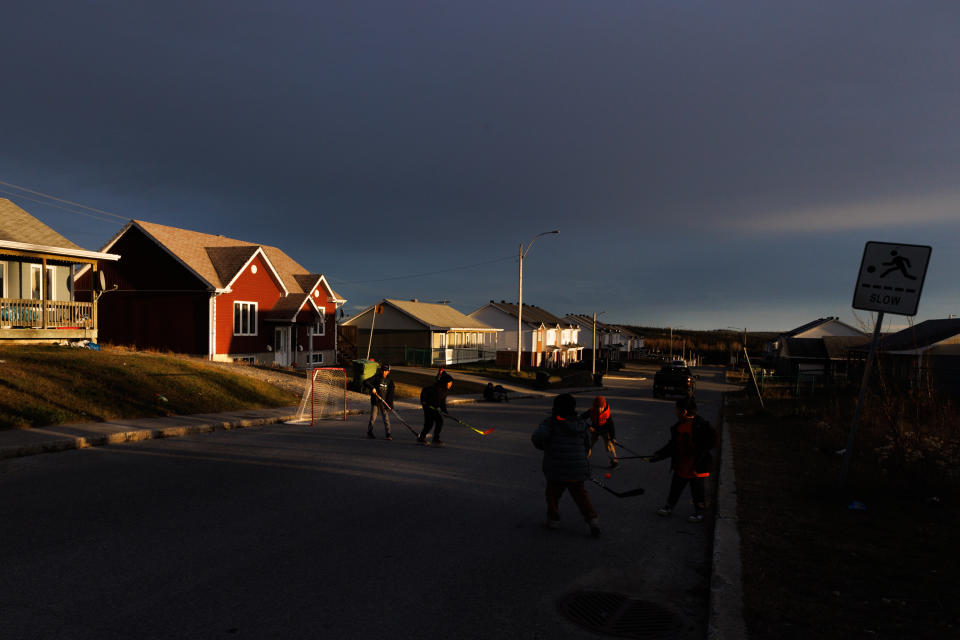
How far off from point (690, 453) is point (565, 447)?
6.12 ft

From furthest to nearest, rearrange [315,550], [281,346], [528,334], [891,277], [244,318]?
1. [528,334]
2. [281,346]
3. [244,318]
4. [891,277]
5. [315,550]

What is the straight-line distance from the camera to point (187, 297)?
98.4ft

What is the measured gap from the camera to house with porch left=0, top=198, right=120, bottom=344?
21438mm

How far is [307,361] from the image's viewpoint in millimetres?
37188

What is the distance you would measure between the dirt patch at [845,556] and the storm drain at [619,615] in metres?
0.61

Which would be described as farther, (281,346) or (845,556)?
(281,346)

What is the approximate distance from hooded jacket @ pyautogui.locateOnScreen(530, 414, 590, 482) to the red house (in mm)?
26179

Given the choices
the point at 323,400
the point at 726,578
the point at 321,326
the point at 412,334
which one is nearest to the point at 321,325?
the point at 321,326

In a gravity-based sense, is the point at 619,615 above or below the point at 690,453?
below

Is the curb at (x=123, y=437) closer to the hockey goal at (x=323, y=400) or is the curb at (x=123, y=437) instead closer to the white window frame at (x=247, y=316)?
the hockey goal at (x=323, y=400)

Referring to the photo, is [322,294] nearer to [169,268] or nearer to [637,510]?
[169,268]

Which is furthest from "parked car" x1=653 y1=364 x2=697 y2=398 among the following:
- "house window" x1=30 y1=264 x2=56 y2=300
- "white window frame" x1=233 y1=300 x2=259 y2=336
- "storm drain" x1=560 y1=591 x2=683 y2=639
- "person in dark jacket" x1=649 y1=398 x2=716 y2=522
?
"storm drain" x1=560 y1=591 x2=683 y2=639

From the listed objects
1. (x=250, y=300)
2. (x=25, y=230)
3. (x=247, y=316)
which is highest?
(x=25, y=230)

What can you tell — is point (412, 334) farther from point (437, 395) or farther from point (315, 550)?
point (315, 550)
